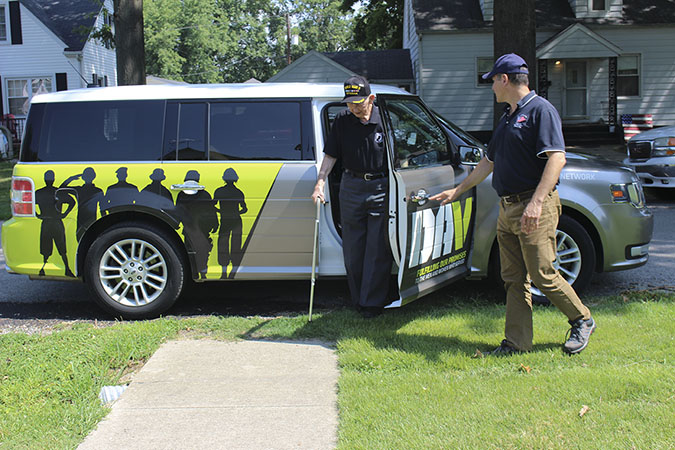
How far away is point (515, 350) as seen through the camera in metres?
4.43

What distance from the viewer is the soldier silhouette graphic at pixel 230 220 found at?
548 cm

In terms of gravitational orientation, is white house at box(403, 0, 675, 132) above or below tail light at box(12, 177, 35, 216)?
above

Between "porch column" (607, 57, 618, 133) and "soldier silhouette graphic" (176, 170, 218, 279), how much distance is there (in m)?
20.2

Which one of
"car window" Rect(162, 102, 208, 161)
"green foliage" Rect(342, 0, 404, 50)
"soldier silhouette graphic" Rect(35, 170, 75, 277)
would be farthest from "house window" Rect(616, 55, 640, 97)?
"soldier silhouette graphic" Rect(35, 170, 75, 277)

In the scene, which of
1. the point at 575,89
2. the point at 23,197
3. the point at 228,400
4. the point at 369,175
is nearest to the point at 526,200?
the point at 369,175

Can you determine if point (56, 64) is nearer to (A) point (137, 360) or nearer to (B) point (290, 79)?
(B) point (290, 79)

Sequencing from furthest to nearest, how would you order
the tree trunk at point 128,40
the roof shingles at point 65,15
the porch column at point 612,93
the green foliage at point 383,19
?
the green foliage at point 383,19 → the roof shingles at point 65,15 → the porch column at point 612,93 → the tree trunk at point 128,40

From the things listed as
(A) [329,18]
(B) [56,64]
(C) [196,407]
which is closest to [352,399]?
(C) [196,407]

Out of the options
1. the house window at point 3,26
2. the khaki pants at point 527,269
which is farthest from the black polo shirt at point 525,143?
the house window at point 3,26

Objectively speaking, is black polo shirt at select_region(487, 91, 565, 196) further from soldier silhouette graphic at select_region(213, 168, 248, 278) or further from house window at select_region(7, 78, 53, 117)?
house window at select_region(7, 78, 53, 117)

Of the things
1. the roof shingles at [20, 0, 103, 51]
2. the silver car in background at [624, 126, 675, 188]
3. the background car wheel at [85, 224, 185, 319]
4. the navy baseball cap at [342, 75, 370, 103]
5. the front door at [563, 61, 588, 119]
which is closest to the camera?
the navy baseball cap at [342, 75, 370, 103]

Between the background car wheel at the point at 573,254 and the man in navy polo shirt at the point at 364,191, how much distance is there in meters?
1.39

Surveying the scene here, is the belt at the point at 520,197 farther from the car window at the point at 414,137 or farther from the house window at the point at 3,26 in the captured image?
the house window at the point at 3,26

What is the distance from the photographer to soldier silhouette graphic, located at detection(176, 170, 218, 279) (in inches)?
217
